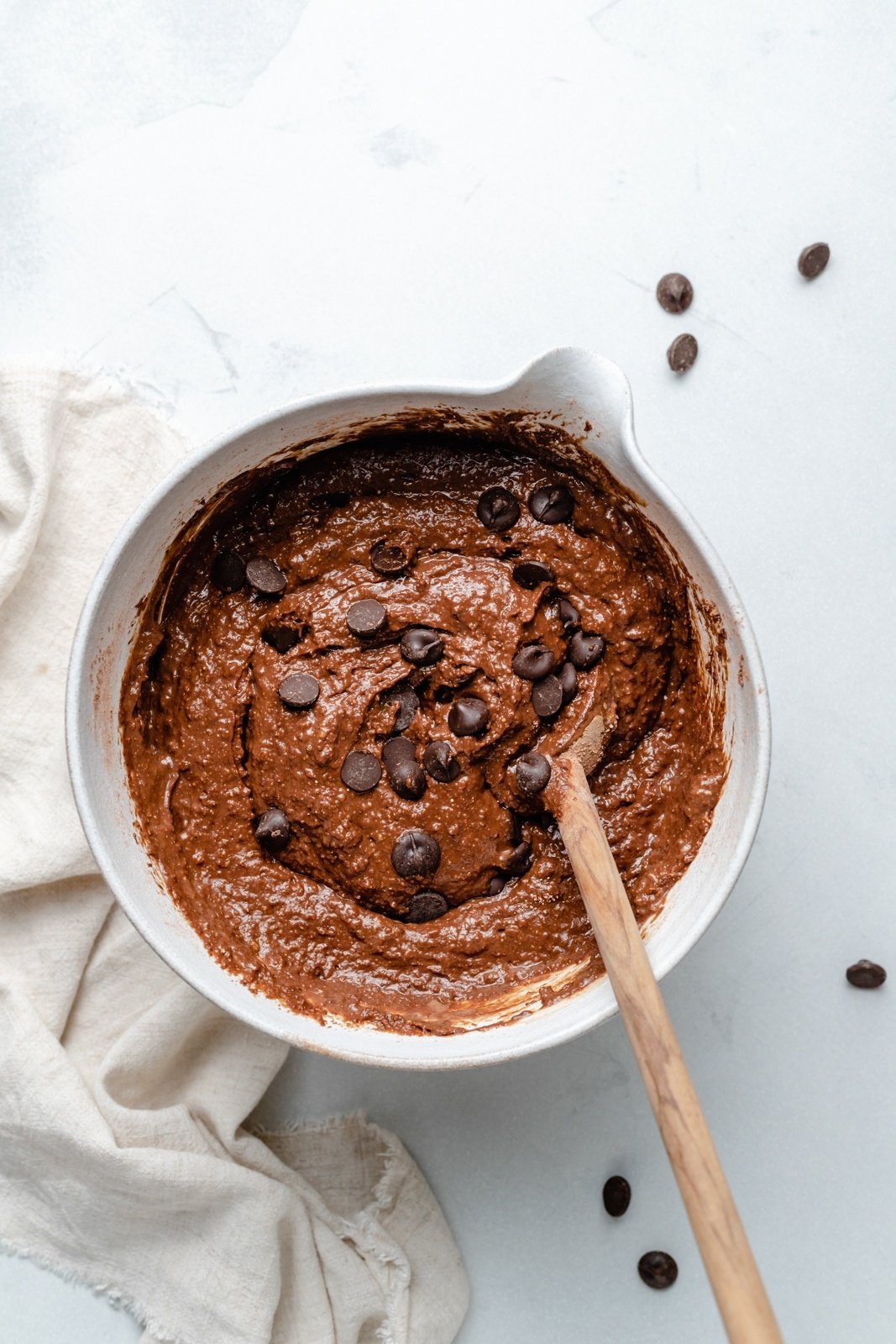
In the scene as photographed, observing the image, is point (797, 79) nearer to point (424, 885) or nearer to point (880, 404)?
point (880, 404)

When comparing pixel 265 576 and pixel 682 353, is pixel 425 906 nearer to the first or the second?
pixel 265 576

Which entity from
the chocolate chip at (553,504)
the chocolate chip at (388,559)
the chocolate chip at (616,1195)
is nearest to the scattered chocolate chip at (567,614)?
the chocolate chip at (553,504)

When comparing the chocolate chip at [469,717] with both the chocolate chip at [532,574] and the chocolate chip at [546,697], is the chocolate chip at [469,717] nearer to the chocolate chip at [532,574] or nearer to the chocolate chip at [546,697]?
the chocolate chip at [546,697]

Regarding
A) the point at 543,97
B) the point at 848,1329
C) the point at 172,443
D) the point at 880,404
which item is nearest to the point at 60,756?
the point at 172,443

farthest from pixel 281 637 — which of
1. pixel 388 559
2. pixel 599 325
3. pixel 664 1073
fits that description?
pixel 664 1073

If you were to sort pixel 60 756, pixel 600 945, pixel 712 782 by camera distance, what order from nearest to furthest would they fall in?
pixel 600 945 → pixel 712 782 → pixel 60 756

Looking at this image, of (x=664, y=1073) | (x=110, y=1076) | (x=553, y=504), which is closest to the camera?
(x=664, y=1073)
